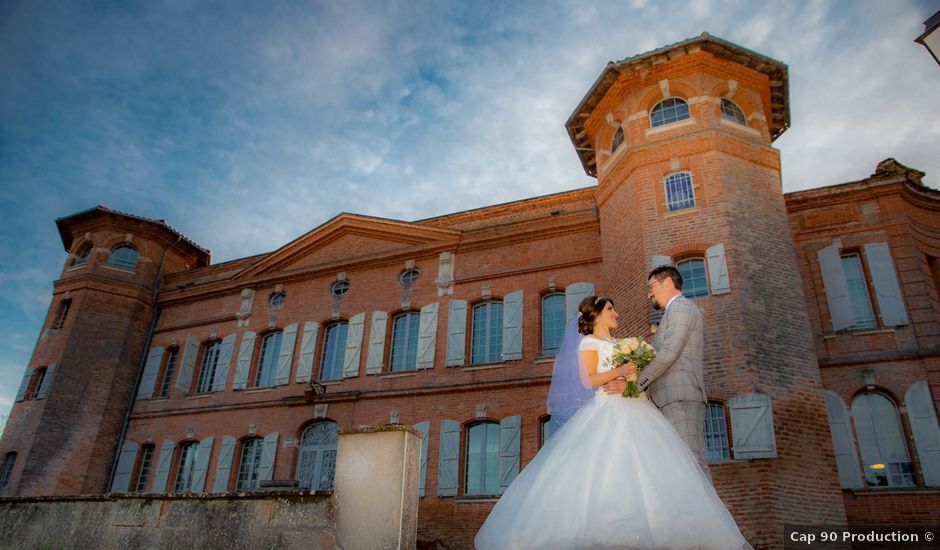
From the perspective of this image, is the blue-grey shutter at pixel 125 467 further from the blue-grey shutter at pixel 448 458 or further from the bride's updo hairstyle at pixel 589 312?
the bride's updo hairstyle at pixel 589 312

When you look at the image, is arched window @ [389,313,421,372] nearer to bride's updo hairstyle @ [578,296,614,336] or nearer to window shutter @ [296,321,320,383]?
window shutter @ [296,321,320,383]

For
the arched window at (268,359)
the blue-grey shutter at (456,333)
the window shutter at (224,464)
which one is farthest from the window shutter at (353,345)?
the window shutter at (224,464)

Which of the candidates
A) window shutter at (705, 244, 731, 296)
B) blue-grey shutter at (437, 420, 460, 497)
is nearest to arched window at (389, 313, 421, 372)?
blue-grey shutter at (437, 420, 460, 497)

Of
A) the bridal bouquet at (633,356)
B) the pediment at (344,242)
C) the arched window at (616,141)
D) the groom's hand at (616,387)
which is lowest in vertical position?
the groom's hand at (616,387)

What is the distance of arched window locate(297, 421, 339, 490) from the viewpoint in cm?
1655

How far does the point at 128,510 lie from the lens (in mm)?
7449

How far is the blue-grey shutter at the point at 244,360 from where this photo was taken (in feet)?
61.7

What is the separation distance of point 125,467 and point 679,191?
16726 millimetres

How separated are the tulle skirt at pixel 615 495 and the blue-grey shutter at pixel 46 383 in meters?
18.9

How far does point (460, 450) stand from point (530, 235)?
5.46 metres

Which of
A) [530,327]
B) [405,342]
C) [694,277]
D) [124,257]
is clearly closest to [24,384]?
[124,257]

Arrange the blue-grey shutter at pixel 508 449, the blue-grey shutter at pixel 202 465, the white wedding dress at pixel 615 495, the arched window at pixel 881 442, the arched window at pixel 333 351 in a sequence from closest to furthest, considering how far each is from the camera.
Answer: the white wedding dress at pixel 615 495 → the arched window at pixel 881 442 → the blue-grey shutter at pixel 508 449 → the blue-grey shutter at pixel 202 465 → the arched window at pixel 333 351

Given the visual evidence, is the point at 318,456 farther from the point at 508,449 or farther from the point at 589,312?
the point at 589,312

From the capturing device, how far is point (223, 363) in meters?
19.5
